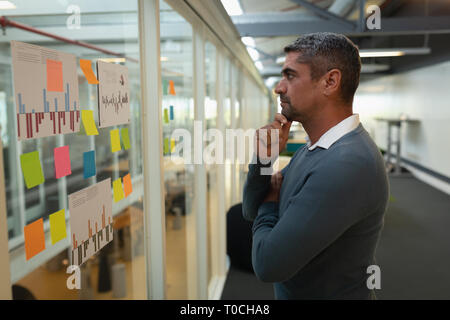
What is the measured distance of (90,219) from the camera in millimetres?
1309

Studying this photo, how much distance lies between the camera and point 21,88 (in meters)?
0.92

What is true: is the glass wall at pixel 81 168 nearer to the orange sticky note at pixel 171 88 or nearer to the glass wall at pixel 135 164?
the glass wall at pixel 135 164

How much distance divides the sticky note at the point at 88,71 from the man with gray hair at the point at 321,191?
0.62 meters

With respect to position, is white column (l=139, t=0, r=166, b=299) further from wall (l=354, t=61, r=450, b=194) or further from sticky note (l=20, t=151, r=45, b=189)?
wall (l=354, t=61, r=450, b=194)

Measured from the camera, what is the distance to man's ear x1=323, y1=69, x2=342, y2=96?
1.04 m

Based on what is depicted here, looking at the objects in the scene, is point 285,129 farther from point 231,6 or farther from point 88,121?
point 231,6

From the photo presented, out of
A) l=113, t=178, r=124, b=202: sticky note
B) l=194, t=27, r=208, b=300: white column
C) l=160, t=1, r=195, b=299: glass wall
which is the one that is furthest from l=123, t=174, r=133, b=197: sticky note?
l=194, t=27, r=208, b=300: white column

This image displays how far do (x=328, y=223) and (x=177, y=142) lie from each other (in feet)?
5.50

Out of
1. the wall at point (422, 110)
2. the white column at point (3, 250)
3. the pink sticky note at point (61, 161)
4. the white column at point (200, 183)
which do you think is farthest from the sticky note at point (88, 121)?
the wall at point (422, 110)

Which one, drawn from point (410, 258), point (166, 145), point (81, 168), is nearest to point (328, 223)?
point (166, 145)

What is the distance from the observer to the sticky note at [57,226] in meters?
1.10

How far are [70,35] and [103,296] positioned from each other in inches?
100

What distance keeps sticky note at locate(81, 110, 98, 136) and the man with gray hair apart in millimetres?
571
